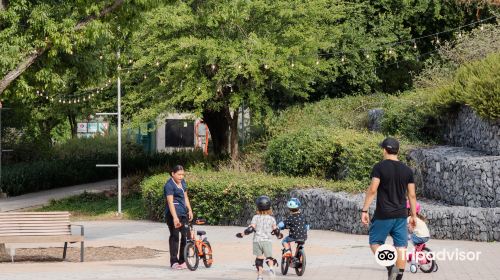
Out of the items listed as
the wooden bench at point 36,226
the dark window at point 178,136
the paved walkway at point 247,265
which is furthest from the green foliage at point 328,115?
the dark window at point 178,136

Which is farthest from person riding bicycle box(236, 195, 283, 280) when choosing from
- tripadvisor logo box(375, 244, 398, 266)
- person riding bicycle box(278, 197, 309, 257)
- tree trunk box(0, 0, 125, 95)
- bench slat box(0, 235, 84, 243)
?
tree trunk box(0, 0, 125, 95)

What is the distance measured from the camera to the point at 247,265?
56.4 feet

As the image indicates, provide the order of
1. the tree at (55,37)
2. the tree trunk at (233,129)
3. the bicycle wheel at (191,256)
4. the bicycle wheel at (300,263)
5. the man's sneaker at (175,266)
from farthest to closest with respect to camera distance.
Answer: the tree trunk at (233,129), the tree at (55,37), the man's sneaker at (175,266), the bicycle wheel at (191,256), the bicycle wheel at (300,263)

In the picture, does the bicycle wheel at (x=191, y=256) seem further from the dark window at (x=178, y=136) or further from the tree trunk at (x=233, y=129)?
the dark window at (x=178, y=136)

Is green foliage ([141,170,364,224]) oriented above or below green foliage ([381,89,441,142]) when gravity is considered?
below

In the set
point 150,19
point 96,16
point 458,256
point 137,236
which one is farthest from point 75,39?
point 150,19

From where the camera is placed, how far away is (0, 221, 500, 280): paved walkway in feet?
50.7

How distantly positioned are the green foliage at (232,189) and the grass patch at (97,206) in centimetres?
409

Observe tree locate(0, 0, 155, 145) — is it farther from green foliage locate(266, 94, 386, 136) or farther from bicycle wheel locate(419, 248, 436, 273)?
green foliage locate(266, 94, 386, 136)

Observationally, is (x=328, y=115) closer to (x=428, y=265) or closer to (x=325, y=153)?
(x=325, y=153)

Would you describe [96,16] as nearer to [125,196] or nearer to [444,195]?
[444,195]

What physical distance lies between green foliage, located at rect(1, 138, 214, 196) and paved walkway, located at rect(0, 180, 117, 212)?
0.59 meters

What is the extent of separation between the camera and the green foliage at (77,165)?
4325cm

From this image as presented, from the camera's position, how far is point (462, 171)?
23719mm
